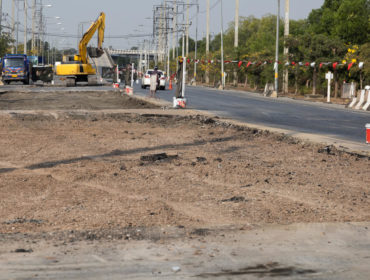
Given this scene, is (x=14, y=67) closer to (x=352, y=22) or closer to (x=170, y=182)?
(x=352, y=22)

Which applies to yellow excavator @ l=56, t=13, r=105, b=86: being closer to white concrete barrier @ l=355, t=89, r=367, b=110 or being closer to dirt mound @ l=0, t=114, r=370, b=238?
white concrete barrier @ l=355, t=89, r=367, b=110

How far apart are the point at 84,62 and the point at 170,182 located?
48.0 m

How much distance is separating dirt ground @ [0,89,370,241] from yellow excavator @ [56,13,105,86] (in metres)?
36.1

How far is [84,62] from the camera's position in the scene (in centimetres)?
5641

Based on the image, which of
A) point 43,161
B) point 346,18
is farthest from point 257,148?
point 346,18

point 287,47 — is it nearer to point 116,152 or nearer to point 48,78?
point 48,78

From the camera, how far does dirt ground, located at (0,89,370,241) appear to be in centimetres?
736

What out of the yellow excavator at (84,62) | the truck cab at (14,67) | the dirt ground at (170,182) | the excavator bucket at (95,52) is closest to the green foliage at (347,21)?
the yellow excavator at (84,62)

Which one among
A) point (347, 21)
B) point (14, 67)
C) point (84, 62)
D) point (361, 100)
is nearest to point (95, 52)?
point (84, 62)

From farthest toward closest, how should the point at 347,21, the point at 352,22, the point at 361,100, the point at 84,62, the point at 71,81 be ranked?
the point at 347,21
the point at 352,22
the point at 71,81
the point at 84,62
the point at 361,100

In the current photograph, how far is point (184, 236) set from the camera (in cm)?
656

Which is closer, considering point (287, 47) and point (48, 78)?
point (287, 47)

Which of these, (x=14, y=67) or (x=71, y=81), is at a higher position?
(x=14, y=67)

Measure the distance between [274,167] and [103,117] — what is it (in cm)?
1221
